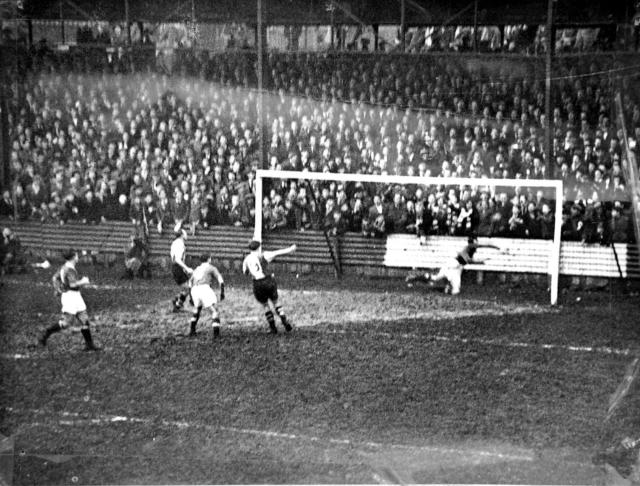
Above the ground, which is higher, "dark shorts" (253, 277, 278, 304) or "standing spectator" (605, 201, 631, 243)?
"standing spectator" (605, 201, 631, 243)

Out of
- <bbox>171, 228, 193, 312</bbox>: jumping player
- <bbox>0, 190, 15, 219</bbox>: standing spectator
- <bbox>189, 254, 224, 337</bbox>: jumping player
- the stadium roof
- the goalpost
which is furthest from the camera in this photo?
<bbox>0, 190, 15, 219</bbox>: standing spectator

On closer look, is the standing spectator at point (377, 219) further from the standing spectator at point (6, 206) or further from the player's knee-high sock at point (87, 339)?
the standing spectator at point (6, 206)

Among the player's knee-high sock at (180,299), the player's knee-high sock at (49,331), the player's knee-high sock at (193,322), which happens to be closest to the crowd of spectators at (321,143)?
the player's knee-high sock at (180,299)

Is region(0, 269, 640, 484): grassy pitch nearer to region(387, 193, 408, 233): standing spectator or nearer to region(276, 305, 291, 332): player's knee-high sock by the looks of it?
region(276, 305, 291, 332): player's knee-high sock

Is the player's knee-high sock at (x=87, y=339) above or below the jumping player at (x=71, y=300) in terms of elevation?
below

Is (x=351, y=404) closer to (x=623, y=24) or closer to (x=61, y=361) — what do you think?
(x=61, y=361)

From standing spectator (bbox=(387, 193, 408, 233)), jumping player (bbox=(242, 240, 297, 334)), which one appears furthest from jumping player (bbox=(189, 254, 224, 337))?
Answer: standing spectator (bbox=(387, 193, 408, 233))
